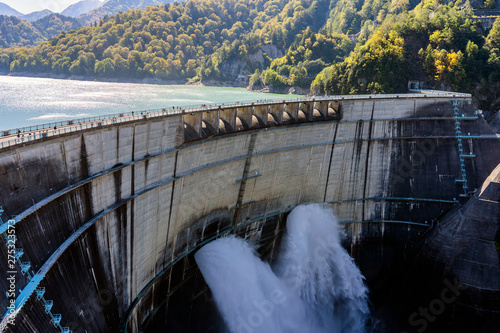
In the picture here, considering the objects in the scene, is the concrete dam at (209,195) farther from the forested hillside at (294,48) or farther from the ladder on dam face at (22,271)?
the forested hillside at (294,48)

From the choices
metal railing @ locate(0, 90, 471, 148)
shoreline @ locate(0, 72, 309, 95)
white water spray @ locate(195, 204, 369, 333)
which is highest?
metal railing @ locate(0, 90, 471, 148)

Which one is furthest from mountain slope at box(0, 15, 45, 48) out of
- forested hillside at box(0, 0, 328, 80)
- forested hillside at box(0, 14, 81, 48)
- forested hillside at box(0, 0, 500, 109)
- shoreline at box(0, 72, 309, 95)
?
shoreline at box(0, 72, 309, 95)

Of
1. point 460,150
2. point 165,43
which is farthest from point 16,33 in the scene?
point 460,150

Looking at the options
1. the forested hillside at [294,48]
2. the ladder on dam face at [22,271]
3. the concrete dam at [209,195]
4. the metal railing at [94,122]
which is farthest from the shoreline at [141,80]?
the ladder on dam face at [22,271]

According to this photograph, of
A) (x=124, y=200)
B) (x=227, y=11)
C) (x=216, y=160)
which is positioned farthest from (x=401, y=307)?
(x=227, y=11)

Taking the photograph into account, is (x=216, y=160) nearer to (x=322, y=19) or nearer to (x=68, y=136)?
(x=68, y=136)

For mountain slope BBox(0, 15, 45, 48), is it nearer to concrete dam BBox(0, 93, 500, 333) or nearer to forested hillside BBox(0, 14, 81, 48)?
forested hillside BBox(0, 14, 81, 48)
